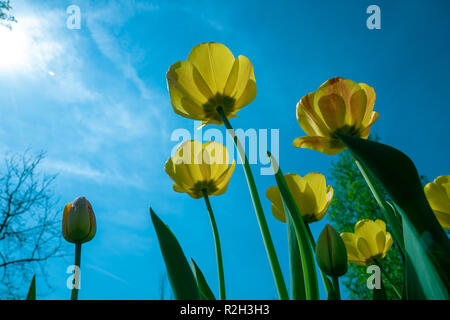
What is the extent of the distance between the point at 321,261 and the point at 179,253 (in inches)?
9.5

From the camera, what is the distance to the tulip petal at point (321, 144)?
60cm

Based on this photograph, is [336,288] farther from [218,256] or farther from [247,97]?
[247,97]

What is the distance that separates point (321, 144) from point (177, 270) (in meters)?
0.39

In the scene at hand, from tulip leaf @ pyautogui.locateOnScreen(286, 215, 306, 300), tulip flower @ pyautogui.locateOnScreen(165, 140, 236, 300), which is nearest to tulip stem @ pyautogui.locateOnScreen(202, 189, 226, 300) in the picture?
tulip flower @ pyautogui.locateOnScreen(165, 140, 236, 300)

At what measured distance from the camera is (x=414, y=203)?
27 centimetres

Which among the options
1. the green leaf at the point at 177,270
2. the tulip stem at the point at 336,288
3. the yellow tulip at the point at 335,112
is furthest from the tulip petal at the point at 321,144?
the green leaf at the point at 177,270

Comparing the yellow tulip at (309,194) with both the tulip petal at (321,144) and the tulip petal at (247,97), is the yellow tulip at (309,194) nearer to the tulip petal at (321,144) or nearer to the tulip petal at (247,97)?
the tulip petal at (321,144)

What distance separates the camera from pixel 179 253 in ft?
1.19

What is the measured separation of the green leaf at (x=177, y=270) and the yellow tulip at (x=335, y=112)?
345 millimetres

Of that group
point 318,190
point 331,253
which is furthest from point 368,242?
point 331,253

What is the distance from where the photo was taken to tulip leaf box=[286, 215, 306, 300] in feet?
1.56

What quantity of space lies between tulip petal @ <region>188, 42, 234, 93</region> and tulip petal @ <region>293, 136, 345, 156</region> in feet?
0.63
